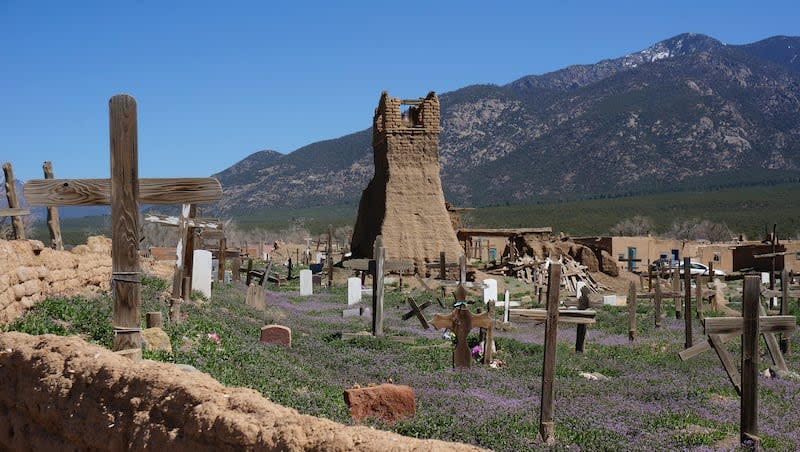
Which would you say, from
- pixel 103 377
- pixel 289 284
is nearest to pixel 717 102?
pixel 289 284

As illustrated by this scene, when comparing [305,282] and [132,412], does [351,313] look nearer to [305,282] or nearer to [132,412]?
[305,282]

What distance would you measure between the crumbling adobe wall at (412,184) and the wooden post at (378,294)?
60.9 feet

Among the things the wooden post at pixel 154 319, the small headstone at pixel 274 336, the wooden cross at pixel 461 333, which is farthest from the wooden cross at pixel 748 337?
the small headstone at pixel 274 336

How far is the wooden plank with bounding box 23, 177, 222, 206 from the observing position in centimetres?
794

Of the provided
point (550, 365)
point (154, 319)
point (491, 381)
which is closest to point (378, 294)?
point (491, 381)

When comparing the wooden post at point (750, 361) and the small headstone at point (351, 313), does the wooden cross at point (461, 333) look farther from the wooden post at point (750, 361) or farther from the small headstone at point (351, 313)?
the small headstone at point (351, 313)

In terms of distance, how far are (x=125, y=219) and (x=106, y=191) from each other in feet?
1.16

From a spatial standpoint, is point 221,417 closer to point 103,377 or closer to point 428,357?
point 103,377

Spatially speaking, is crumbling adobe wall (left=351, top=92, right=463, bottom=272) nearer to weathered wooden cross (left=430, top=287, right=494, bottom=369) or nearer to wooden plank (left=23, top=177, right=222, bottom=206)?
weathered wooden cross (left=430, top=287, right=494, bottom=369)

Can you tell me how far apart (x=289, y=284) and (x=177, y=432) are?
3140 centimetres

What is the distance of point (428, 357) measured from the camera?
49.9 ft

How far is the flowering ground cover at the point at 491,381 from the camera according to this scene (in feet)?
29.9

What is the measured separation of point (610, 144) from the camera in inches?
6083

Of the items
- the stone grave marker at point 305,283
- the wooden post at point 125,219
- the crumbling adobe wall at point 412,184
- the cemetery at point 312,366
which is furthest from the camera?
the crumbling adobe wall at point 412,184
